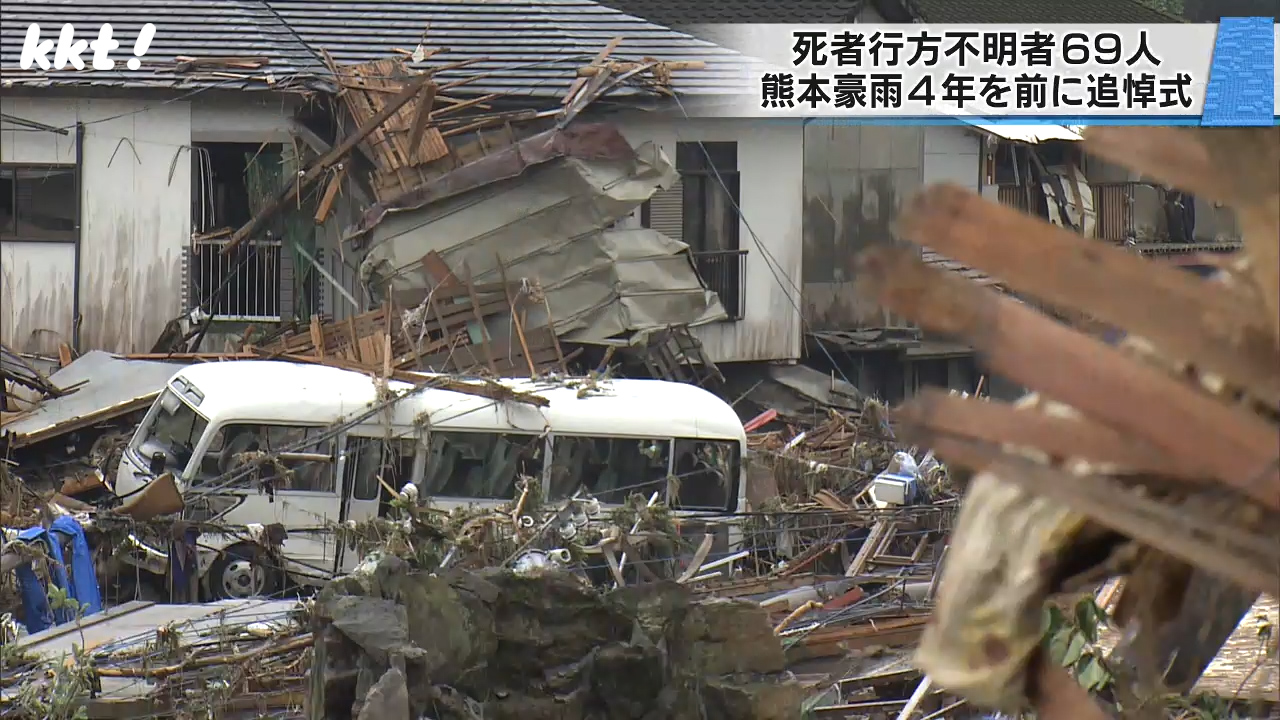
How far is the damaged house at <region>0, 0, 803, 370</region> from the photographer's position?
18250mm

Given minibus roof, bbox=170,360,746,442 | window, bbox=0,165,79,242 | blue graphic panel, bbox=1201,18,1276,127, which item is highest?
blue graphic panel, bbox=1201,18,1276,127

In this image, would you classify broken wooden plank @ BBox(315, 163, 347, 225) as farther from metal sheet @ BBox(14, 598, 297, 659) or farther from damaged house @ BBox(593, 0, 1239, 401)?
metal sheet @ BBox(14, 598, 297, 659)

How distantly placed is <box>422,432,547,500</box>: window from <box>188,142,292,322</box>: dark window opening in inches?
268

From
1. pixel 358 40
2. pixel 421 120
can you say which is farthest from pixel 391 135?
pixel 358 40

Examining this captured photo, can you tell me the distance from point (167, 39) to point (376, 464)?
916 cm

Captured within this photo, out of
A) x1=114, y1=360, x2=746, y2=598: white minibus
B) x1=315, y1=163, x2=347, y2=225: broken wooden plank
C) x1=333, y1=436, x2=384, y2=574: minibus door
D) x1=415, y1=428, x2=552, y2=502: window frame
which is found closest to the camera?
x1=114, y1=360, x2=746, y2=598: white minibus

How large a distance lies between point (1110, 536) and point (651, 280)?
682 inches

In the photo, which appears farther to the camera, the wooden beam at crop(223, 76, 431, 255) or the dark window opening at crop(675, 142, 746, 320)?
the dark window opening at crop(675, 142, 746, 320)

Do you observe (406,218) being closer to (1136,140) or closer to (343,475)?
(343,475)

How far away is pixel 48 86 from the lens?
18.4 metres

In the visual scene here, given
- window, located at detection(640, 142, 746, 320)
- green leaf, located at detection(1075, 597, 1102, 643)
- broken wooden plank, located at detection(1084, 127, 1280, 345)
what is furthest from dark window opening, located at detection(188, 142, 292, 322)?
A: broken wooden plank, located at detection(1084, 127, 1280, 345)

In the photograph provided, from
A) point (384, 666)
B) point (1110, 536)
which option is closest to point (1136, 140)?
point (1110, 536)

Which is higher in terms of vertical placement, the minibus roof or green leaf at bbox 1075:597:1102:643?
green leaf at bbox 1075:597:1102:643

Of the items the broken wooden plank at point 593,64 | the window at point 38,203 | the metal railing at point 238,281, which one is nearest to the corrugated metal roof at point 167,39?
the window at point 38,203
